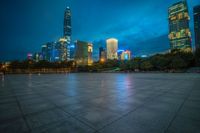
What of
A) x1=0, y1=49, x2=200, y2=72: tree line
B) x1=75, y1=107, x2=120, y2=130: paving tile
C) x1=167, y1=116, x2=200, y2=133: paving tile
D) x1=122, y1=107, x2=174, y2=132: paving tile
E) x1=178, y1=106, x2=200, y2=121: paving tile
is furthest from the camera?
x1=0, y1=49, x2=200, y2=72: tree line

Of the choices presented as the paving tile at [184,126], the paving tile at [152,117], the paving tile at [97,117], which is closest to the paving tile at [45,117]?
the paving tile at [97,117]

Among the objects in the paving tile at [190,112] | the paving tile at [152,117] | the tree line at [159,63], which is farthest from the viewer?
the tree line at [159,63]

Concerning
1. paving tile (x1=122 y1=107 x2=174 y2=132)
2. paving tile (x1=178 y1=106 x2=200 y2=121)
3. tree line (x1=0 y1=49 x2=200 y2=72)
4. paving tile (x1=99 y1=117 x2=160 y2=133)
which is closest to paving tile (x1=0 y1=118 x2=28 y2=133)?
paving tile (x1=99 y1=117 x2=160 y2=133)

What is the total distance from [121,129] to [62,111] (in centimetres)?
277

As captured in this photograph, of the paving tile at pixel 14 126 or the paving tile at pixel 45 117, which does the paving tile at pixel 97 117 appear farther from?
the paving tile at pixel 14 126

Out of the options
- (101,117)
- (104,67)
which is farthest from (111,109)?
(104,67)

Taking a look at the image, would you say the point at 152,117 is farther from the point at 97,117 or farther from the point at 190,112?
the point at 97,117

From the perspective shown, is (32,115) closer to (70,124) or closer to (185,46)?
(70,124)

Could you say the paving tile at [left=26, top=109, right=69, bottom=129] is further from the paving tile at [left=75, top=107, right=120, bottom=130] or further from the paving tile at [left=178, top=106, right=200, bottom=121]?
the paving tile at [left=178, top=106, right=200, bottom=121]

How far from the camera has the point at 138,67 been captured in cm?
8738

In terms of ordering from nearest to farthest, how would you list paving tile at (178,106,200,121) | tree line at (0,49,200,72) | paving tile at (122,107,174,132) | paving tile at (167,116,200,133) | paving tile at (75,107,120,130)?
paving tile at (167,116,200,133)
paving tile at (122,107,174,132)
paving tile at (75,107,120,130)
paving tile at (178,106,200,121)
tree line at (0,49,200,72)

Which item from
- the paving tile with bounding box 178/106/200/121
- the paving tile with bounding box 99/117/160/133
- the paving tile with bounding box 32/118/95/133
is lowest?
the paving tile with bounding box 178/106/200/121

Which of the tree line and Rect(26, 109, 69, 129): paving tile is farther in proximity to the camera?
the tree line

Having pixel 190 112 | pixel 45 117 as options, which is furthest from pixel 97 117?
pixel 190 112
